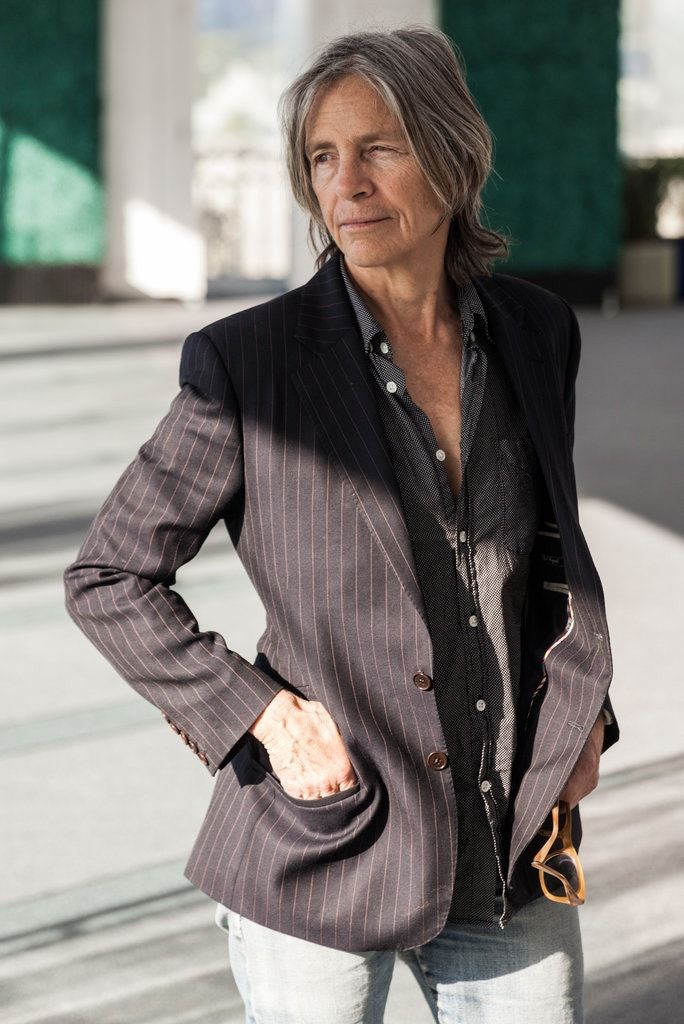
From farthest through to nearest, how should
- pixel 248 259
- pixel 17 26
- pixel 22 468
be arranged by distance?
pixel 248 259 → pixel 17 26 → pixel 22 468

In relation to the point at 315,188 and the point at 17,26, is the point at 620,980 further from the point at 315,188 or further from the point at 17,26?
the point at 17,26

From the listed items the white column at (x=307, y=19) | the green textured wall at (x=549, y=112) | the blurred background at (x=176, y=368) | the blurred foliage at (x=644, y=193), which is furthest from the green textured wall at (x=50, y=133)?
the blurred foliage at (x=644, y=193)

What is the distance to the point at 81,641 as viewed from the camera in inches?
183

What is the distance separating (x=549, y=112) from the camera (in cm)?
1493

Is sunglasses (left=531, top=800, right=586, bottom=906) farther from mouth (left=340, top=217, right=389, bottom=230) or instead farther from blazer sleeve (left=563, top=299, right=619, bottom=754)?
mouth (left=340, top=217, right=389, bottom=230)

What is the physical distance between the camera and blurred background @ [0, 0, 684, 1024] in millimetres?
2891

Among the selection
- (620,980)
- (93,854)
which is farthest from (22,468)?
(620,980)

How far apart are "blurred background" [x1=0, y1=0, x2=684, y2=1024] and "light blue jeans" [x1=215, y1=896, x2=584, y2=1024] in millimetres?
898

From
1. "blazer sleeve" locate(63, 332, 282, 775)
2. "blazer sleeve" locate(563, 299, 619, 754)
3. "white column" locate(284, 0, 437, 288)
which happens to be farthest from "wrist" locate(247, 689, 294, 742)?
"white column" locate(284, 0, 437, 288)

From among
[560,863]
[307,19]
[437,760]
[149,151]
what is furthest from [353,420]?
[149,151]

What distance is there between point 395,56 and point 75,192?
13.4m

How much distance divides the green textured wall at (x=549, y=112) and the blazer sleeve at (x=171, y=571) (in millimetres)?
13431

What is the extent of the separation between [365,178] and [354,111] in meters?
0.07

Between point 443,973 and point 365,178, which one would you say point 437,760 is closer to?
point 443,973
